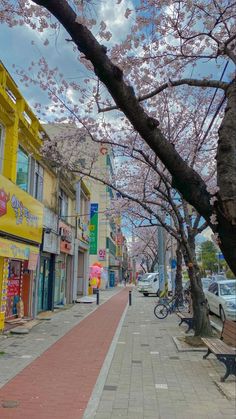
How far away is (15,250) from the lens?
41.3 ft

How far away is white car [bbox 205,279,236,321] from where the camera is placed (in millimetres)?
14768

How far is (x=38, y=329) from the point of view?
44.8 feet

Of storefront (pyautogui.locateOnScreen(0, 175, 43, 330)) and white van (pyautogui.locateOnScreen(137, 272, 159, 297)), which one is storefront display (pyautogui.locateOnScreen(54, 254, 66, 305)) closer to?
storefront (pyautogui.locateOnScreen(0, 175, 43, 330))

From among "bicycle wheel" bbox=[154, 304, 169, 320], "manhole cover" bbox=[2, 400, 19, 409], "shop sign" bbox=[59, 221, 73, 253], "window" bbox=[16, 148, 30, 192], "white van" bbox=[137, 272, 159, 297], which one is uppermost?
"window" bbox=[16, 148, 30, 192]

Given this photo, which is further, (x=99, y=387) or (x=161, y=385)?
(x=161, y=385)

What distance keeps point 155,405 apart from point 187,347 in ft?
15.6

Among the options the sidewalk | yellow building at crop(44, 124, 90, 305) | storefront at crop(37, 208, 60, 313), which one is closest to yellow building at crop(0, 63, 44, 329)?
storefront at crop(37, 208, 60, 313)

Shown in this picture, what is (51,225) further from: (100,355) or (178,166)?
(178,166)

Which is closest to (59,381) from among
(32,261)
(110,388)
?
(110,388)

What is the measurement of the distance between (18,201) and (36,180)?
11.3 ft

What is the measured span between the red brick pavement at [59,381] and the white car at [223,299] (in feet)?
16.4

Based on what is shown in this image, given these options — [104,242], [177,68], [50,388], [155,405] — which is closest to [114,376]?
[50,388]

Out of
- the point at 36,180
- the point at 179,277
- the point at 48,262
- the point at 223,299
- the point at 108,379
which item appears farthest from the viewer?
the point at 179,277

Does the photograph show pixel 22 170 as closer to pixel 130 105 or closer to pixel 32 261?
pixel 32 261
